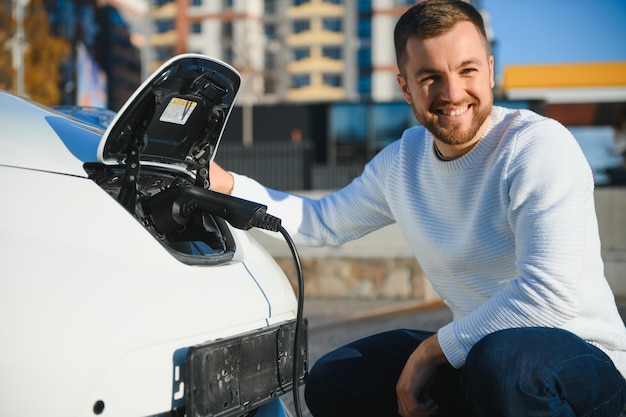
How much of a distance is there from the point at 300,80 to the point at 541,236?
78.5 metres

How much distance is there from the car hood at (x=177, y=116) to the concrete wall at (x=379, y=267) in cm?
532

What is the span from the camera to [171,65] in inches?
77.3

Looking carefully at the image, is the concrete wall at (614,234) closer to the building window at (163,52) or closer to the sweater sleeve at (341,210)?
the sweater sleeve at (341,210)

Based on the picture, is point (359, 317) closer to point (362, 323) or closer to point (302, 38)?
point (362, 323)

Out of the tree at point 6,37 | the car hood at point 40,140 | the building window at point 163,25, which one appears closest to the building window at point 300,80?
the building window at point 163,25

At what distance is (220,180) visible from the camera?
2764 mm

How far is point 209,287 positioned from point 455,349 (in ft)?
2.65

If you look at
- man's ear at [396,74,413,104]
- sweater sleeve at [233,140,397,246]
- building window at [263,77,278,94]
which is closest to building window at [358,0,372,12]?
building window at [263,77,278,94]

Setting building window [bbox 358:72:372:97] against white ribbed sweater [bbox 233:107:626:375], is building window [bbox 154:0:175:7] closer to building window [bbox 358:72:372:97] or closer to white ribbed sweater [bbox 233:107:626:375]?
building window [bbox 358:72:372:97]

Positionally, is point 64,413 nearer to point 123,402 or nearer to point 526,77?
point 123,402

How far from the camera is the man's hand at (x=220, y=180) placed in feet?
8.97

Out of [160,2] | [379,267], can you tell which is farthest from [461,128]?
[160,2]

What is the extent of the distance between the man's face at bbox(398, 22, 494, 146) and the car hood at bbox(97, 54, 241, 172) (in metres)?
0.58

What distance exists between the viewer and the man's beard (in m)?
2.52
